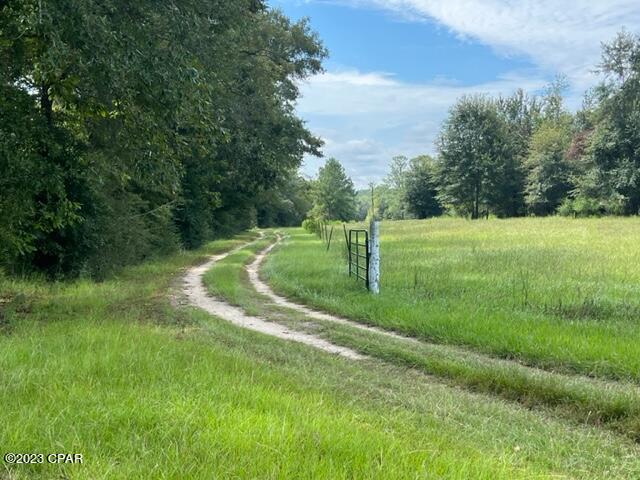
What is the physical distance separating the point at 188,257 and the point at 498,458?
22.6 m

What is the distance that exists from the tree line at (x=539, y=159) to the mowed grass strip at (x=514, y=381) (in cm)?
4618

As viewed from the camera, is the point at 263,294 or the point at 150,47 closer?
the point at 150,47

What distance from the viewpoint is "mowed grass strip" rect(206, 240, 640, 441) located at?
504cm

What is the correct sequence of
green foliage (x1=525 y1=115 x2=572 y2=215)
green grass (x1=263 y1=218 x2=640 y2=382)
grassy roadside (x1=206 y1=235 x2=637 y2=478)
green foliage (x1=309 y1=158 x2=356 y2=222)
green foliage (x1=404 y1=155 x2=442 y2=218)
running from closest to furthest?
grassy roadside (x1=206 y1=235 x2=637 y2=478), green grass (x1=263 y1=218 x2=640 y2=382), green foliage (x1=525 y1=115 x2=572 y2=215), green foliage (x1=404 y1=155 x2=442 y2=218), green foliage (x1=309 y1=158 x2=356 y2=222)

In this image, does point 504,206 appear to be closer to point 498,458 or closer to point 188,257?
point 188,257

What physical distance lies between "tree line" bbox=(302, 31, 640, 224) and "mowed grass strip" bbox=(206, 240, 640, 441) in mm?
46177

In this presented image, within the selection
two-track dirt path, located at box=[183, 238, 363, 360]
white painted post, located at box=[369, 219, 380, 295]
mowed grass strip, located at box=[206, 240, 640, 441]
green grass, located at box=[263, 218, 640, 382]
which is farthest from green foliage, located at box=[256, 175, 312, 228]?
mowed grass strip, located at box=[206, 240, 640, 441]

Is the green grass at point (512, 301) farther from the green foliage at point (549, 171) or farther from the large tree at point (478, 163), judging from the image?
the large tree at point (478, 163)

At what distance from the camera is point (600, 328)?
25.6 ft

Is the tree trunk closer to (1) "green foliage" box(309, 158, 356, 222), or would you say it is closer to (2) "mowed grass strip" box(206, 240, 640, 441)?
(2) "mowed grass strip" box(206, 240, 640, 441)

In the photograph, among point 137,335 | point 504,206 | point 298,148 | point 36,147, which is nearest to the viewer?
point 137,335

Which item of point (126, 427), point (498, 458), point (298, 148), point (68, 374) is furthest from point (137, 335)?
point (298, 148)

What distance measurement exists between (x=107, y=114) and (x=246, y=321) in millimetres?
5431

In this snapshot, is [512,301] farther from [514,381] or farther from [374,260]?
[514,381]
